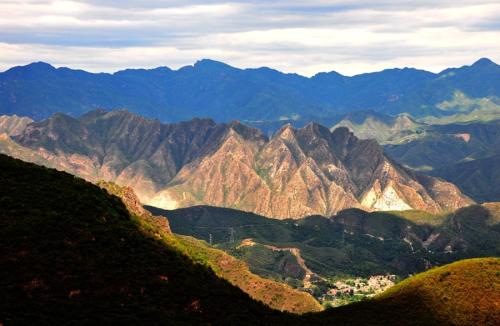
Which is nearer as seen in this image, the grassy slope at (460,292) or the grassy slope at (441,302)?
the grassy slope at (460,292)

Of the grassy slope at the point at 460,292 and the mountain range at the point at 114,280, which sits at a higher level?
the mountain range at the point at 114,280

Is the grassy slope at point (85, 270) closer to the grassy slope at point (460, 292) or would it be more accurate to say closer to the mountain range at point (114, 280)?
the mountain range at point (114, 280)

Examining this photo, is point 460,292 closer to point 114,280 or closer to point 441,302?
point 441,302

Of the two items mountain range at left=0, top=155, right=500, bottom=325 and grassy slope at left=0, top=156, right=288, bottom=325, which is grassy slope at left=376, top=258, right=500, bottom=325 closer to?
mountain range at left=0, top=155, right=500, bottom=325

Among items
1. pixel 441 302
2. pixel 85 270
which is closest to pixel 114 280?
pixel 85 270

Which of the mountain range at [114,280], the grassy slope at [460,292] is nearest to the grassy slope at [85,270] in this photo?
the mountain range at [114,280]

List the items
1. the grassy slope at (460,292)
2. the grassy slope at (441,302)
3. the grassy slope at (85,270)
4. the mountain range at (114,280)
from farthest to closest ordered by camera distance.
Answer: the grassy slope at (441,302) < the grassy slope at (460,292) < the mountain range at (114,280) < the grassy slope at (85,270)

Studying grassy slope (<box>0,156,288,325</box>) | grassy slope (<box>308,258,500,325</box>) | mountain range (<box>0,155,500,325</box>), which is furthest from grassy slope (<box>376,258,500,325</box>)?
grassy slope (<box>0,156,288,325</box>)

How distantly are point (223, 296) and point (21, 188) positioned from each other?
40.9 metres

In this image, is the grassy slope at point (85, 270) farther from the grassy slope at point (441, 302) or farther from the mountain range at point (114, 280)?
the grassy slope at point (441, 302)

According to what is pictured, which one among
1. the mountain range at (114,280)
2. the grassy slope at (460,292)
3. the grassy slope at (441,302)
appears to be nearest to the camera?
the mountain range at (114,280)

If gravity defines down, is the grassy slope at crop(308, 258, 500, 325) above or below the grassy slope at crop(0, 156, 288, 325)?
below

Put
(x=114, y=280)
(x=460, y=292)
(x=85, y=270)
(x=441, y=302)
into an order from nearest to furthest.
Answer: (x=85, y=270) < (x=114, y=280) < (x=441, y=302) < (x=460, y=292)

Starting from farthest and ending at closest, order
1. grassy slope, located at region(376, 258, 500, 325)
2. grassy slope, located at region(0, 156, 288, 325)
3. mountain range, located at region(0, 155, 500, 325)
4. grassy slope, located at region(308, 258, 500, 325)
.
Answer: grassy slope, located at region(308, 258, 500, 325) → grassy slope, located at region(376, 258, 500, 325) → mountain range, located at region(0, 155, 500, 325) → grassy slope, located at region(0, 156, 288, 325)
